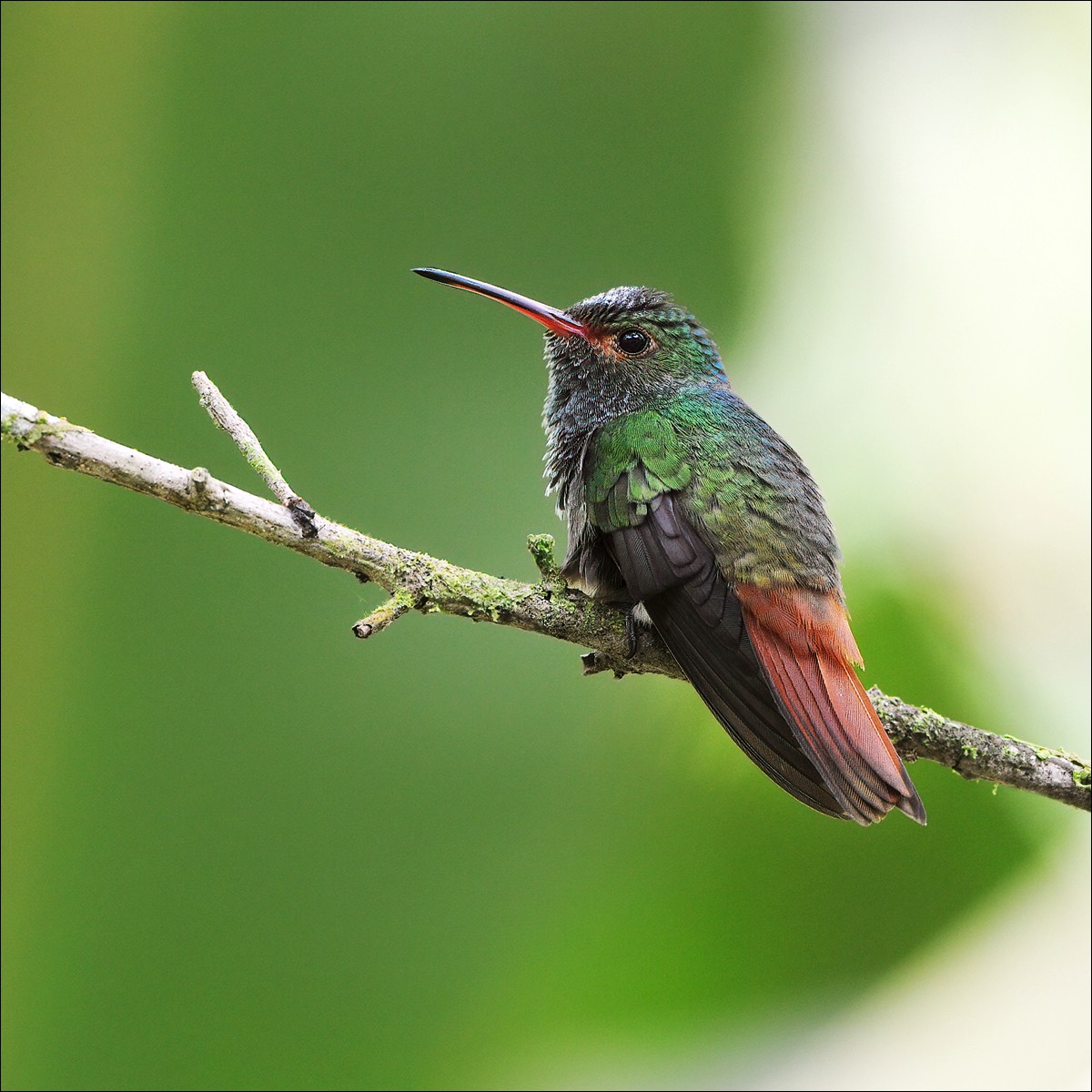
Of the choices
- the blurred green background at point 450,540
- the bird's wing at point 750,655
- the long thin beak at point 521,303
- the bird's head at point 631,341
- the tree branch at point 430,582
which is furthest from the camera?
the blurred green background at point 450,540

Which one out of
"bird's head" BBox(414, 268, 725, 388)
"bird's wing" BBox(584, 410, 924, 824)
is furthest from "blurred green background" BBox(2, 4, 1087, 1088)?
"bird's wing" BBox(584, 410, 924, 824)

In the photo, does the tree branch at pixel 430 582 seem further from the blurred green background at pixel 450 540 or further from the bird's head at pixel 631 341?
the blurred green background at pixel 450 540

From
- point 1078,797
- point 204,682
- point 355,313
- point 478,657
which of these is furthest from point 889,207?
point 204,682

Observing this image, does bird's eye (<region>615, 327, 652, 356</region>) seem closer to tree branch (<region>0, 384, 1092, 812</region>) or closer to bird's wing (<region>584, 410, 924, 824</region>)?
bird's wing (<region>584, 410, 924, 824</region>)

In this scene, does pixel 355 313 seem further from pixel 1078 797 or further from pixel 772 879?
pixel 1078 797

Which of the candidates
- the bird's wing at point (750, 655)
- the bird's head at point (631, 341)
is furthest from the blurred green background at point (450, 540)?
the bird's wing at point (750, 655)
